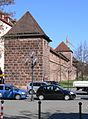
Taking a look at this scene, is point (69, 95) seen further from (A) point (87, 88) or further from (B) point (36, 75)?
(B) point (36, 75)

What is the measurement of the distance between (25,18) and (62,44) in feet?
210

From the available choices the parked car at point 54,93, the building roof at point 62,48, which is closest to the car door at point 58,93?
the parked car at point 54,93

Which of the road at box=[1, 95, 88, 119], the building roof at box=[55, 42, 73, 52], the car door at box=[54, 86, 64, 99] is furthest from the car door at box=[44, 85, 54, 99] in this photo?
the building roof at box=[55, 42, 73, 52]

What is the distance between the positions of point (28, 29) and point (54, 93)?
3058 centimetres

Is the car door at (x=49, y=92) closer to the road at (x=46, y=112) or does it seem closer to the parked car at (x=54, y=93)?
the parked car at (x=54, y=93)

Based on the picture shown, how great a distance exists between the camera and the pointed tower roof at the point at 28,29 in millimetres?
65781

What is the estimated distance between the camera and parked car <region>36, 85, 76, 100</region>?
122 feet

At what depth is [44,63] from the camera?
67.3m

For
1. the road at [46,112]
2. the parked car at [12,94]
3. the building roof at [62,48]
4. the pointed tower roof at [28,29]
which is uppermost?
the building roof at [62,48]

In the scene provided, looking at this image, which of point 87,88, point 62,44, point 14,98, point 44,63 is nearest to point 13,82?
point 44,63

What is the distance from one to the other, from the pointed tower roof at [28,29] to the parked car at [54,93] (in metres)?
27.8

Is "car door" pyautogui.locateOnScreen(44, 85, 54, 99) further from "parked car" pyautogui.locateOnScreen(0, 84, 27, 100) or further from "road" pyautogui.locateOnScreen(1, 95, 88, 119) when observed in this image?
"road" pyautogui.locateOnScreen(1, 95, 88, 119)

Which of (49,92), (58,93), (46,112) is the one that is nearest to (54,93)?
(58,93)

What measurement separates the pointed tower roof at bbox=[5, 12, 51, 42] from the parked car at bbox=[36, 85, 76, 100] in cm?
2779
